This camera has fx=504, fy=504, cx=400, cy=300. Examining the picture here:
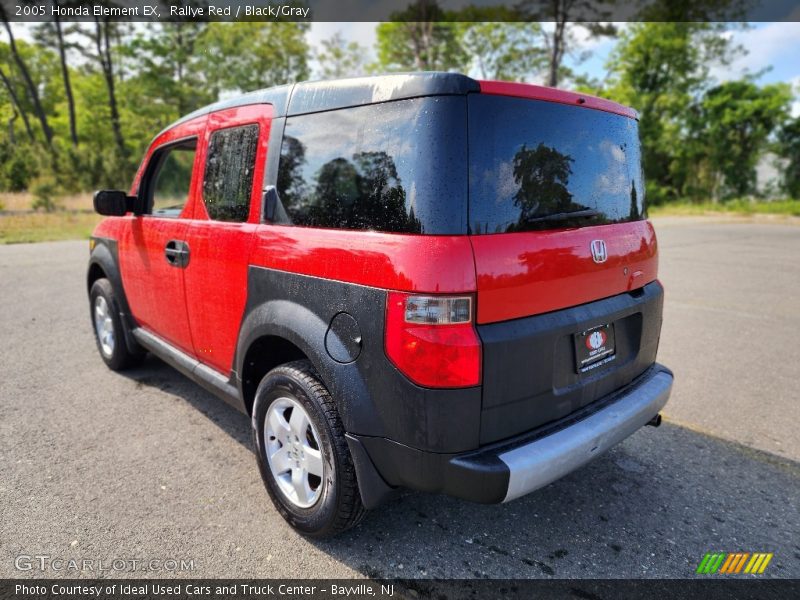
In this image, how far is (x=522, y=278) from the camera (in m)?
1.94

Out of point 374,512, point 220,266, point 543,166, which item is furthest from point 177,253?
point 543,166

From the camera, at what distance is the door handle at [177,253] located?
304 centimetres

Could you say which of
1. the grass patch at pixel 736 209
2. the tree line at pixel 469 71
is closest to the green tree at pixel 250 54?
the tree line at pixel 469 71

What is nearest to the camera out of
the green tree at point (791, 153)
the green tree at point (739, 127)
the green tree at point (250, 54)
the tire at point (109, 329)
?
the tire at point (109, 329)

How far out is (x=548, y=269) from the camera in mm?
2033

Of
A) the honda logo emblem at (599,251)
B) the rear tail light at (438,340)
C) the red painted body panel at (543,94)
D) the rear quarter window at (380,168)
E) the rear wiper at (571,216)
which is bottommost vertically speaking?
the rear tail light at (438,340)

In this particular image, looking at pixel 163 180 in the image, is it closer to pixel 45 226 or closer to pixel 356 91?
pixel 356 91

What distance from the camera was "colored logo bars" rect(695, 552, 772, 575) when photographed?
2.17 metres

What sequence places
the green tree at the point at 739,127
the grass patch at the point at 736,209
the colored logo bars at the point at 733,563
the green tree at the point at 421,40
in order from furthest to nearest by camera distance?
the green tree at the point at 421,40 < the green tree at the point at 739,127 < the grass patch at the point at 736,209 < the colored logo bars at the point at 733,563

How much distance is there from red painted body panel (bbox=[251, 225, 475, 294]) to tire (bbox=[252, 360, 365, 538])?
50cm

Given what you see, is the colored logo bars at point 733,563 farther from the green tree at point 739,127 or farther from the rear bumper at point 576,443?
the green tree at point 739,127

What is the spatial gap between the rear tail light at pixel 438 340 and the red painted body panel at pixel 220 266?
111cm

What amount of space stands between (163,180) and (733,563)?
436cm

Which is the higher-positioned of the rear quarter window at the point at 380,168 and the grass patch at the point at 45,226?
the rear quarter window at the point at 380,168
